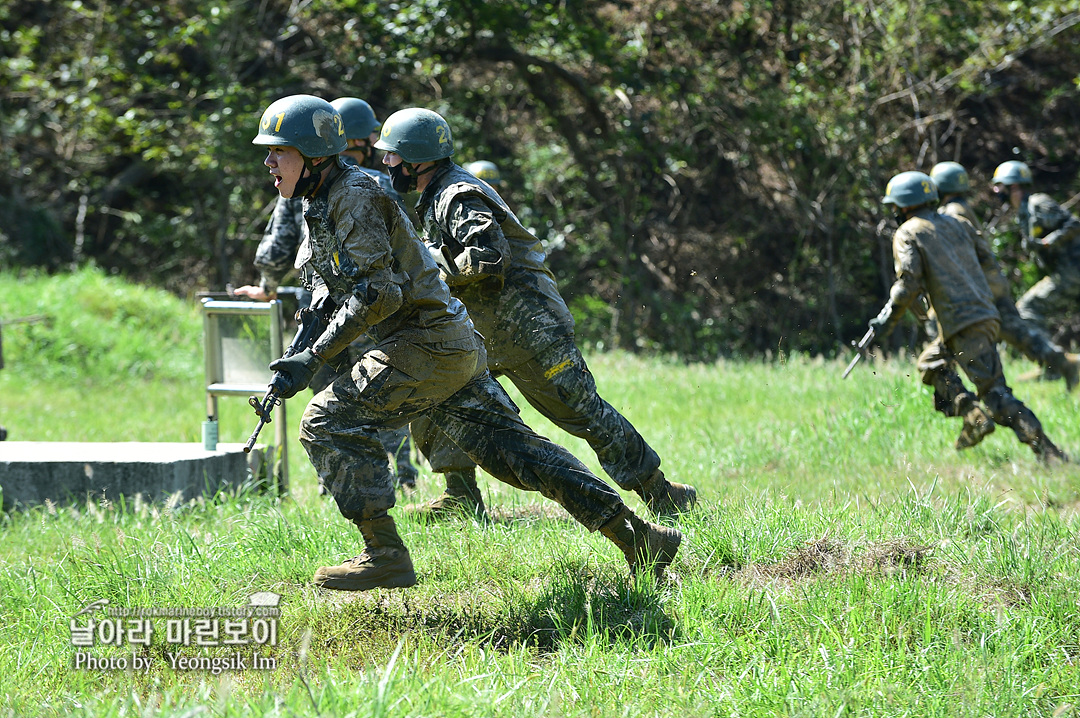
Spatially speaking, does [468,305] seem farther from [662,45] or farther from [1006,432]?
[662,45]

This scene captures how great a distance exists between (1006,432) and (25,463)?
20.1 ft

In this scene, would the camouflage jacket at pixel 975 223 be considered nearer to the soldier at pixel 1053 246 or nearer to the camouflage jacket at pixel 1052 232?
the soldier at pixel 1053 246

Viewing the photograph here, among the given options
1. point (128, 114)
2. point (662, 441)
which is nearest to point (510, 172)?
point (128, 114)

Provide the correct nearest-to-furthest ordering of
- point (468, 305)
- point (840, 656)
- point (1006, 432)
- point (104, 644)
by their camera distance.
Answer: point (840, 656)
point (104, 644)
point (468, 305)
point (1006, 432)

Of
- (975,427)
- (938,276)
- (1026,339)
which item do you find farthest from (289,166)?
(1026,339)

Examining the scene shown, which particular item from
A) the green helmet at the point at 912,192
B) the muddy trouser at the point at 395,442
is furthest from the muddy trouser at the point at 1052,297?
the muddy trouser at the point at 395,442

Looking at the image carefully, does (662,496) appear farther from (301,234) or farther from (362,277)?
(301,234)

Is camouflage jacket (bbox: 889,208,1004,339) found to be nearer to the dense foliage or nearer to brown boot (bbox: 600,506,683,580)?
brown boot (bbox: 600,506,683,580)

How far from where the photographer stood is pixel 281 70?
1470cm

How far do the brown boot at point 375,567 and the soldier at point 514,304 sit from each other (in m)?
1.23

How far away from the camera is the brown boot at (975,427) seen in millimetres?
6367

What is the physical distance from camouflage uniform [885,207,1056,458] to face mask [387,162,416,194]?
9.60 feet

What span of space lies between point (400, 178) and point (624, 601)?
2.19m

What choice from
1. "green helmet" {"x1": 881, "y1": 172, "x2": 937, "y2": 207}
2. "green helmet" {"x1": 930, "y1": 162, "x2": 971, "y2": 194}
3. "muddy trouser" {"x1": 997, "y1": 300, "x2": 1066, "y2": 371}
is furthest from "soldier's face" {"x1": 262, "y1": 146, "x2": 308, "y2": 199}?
"muddy trouser" {"x1": 997, "y1": 300, "x2": 1066, "y2": 371}
